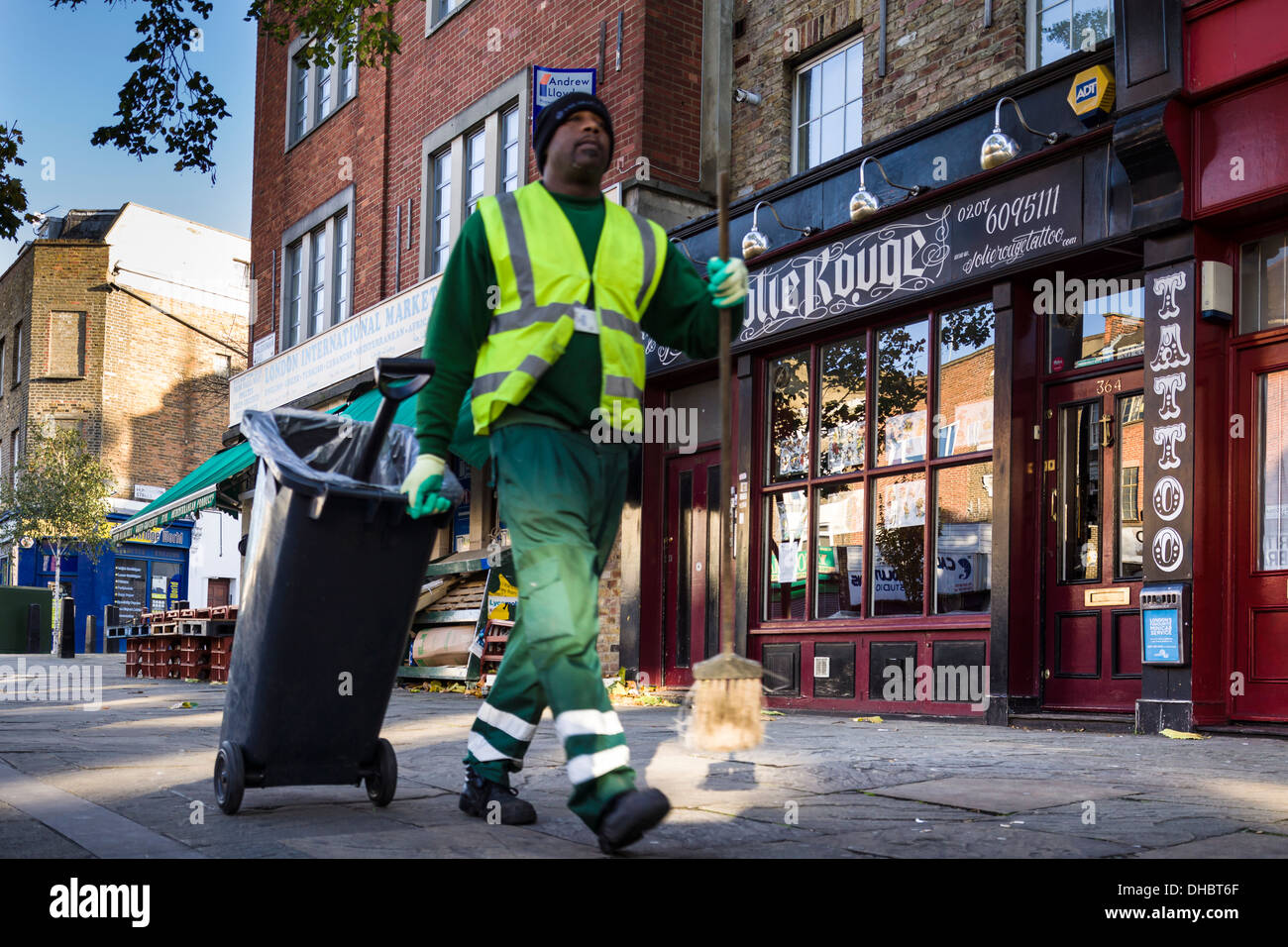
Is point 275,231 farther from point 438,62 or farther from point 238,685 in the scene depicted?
point 238,685

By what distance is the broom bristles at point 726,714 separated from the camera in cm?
345

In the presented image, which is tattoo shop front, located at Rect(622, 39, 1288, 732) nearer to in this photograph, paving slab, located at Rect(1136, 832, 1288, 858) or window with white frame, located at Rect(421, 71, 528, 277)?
window with white frame, located at Rect(421, 71, 528, 277)

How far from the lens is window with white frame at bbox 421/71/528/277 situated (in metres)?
14.6

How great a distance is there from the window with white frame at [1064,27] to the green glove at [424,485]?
656cm

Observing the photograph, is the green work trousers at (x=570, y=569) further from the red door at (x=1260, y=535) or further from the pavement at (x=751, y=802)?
the red door at (x=1260, y=535)

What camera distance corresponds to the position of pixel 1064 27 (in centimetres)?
918

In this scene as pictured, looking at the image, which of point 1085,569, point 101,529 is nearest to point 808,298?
point 1085,569

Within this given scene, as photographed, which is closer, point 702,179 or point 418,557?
point 418,557

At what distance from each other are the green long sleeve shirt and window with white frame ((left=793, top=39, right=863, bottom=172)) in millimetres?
7289

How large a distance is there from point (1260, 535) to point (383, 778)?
577 cm

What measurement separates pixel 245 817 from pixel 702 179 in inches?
382

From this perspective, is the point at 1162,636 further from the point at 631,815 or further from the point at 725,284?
the point at 631,815

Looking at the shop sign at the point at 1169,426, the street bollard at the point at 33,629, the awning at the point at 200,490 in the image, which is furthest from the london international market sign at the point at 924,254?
the street bollard at the point at 33,629
